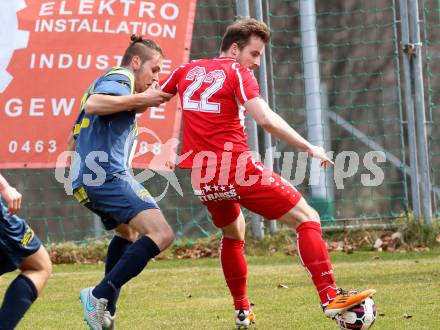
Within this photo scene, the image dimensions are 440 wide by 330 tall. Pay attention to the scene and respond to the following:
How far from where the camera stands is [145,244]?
560 centimetres

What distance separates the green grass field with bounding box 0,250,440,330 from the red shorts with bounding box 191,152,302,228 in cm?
69

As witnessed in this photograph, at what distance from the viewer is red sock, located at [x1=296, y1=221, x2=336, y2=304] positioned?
553 centimetres

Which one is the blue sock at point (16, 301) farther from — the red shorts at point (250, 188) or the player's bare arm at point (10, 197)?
the red shorts at point (250, 188)

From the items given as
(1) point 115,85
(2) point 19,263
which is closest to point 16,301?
(2) point 19,263

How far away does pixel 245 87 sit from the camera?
227 inches

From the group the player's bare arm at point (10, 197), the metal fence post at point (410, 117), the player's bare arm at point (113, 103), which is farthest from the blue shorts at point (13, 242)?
the metal fence post at point (410, 117)

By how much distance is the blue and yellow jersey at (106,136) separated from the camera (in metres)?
5.72

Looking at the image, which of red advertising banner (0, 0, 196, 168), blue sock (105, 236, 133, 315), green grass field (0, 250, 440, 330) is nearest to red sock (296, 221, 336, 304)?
green grass field (0, 250, 440, 330)

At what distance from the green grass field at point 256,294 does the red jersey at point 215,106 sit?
1.06 metres

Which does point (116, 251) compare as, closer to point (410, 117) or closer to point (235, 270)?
point (235, 270)

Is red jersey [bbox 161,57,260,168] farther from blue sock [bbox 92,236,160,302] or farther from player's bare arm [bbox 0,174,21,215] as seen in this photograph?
player's bare arm [bbox 0,174,21,215]

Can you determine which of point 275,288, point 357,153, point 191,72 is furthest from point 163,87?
point 357,153

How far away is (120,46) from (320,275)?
17.0ft

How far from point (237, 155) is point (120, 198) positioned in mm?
705
